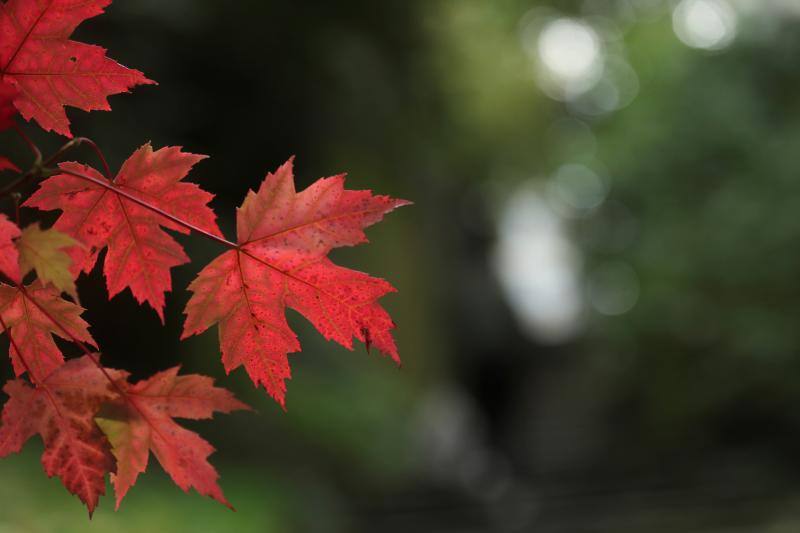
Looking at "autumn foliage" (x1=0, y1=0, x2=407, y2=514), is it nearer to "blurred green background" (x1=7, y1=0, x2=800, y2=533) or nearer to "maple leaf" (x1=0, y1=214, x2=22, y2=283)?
"maple leaf" (x1=0, y1=214, x2=22, y2=283)

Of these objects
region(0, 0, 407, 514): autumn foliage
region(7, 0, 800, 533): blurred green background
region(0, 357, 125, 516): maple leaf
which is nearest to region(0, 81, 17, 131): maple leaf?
region(0, 0, 407, 514): autumn foliage

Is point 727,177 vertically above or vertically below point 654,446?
above

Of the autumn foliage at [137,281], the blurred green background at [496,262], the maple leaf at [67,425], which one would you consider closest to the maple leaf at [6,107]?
the autumn foliage at [137,281]

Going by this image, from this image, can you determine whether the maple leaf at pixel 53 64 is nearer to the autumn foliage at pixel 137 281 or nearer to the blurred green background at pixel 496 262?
the autumn foliage at pixel 137 281

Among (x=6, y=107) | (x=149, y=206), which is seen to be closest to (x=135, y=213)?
(x=149, y=206)

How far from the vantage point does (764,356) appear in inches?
332

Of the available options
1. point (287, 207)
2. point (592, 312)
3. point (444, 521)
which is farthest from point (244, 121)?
point (592, 312)

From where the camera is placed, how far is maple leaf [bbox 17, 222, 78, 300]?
0.52 m

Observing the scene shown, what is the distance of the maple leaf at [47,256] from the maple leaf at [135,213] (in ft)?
0.28

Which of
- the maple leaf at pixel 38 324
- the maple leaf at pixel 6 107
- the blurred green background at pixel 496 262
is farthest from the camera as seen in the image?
the blurred green background at pixel 496 262

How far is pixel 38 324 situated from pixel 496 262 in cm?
1366

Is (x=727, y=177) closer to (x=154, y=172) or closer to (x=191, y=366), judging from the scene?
(x=191, y=366)

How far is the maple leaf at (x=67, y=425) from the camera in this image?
60cm

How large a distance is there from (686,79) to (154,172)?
9.76 metres
